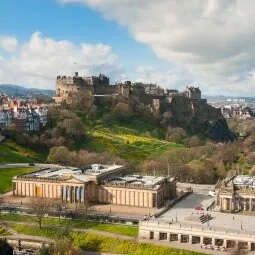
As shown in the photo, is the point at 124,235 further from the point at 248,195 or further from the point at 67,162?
the point at 67,162

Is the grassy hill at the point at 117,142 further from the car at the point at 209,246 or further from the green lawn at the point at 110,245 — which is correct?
the car at the point at 209,246

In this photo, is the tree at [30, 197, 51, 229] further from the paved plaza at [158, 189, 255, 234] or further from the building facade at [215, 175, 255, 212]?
the building facade at [215, 175, 255, 212]

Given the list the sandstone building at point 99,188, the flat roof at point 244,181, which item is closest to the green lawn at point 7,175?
the sandstone building at point 99,188

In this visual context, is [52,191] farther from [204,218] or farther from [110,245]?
[204,218]

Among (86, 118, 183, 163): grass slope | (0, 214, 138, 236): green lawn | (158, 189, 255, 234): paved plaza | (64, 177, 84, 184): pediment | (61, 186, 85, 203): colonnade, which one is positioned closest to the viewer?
(158, 189, 255, 234): paved plaza

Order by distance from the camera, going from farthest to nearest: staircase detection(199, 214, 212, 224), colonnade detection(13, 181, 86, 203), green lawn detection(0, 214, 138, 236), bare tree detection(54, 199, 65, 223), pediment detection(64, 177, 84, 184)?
colonnade detection(13, 181, 86, 203)
pediment detection(64, 177, 84, 184)
bare tree detection(54, 199, 65, 223)
staircase detection(199, 214, 212, 224)
green lawn detection(0, 214, 138, 236)

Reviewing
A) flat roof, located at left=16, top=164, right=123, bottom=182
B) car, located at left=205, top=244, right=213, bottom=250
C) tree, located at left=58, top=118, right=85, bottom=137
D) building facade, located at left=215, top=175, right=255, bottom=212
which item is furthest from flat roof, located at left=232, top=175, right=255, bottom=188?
tree, located at left=58, top=118, right=85, bottom=137

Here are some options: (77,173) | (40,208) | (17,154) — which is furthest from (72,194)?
(17,154)
